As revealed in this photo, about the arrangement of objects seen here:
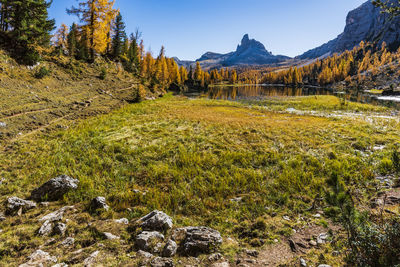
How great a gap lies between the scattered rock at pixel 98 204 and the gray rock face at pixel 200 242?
3810 mm

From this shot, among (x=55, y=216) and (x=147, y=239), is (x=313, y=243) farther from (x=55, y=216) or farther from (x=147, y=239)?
(x=55, y=216)

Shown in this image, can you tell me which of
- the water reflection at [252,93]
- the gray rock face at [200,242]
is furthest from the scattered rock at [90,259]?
the water reflection at [252,93]

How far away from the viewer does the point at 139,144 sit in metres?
13.9

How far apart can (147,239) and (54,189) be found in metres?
5.61

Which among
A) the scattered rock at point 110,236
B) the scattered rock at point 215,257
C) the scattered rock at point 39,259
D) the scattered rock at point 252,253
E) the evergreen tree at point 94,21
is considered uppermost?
the evergreen tree at point 94,21

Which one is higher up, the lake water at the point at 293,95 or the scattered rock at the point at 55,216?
the lake water at the point at 293,95

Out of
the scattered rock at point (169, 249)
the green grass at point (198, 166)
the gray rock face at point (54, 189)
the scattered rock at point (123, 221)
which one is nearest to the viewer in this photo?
the scattered rock at point (169, 249)

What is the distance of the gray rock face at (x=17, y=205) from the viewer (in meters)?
6.83

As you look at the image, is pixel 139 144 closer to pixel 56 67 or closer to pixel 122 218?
pixel 122 218

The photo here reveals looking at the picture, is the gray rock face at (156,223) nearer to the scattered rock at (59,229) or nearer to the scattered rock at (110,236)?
the scattered rock at (110,236)

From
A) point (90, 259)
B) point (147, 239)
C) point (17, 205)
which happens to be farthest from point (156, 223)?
point (17, 205)

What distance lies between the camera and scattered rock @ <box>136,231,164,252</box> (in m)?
5.27

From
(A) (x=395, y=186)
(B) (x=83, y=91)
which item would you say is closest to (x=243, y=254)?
(A) (x=395, y=186)

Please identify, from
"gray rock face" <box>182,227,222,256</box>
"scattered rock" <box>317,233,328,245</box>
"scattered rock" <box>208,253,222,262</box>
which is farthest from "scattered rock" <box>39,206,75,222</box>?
"scattered rock" <box>317,233,328,245</box>
